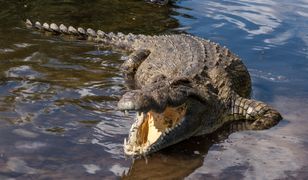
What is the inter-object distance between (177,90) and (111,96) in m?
1.40

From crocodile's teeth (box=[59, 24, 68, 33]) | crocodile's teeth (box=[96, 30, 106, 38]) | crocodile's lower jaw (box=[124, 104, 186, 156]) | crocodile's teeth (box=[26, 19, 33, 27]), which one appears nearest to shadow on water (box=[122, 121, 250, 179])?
crocodile's lower jaw (box=[124, 104, 186, 156])

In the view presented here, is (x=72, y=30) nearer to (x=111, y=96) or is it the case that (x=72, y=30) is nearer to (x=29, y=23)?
(x=29, y=23)

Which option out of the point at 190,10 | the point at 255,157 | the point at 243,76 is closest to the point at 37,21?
the point at 190,10

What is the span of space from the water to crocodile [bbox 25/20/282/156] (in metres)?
0.19

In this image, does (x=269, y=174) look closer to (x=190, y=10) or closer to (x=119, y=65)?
(x=119, y=65)

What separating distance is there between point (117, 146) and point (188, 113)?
2.55 ft

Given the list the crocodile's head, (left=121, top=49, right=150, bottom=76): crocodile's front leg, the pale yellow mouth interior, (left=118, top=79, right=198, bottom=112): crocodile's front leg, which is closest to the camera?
(left=118, top=79, right=198, bottom=112): crocodile's front leg

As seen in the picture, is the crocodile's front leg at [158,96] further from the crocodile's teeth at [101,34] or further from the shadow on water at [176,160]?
the crocodile's teeth at [101,34]

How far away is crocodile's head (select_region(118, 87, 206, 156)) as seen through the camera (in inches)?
172

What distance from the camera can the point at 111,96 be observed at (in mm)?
6145

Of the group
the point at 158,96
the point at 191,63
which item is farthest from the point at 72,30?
the point at 158,96

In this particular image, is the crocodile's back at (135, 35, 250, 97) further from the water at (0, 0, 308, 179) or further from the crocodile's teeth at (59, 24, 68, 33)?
the crocodile's teeth at (59, 24, 68, 33)

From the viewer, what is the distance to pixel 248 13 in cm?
1059

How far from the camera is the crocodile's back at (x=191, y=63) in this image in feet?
20.6
